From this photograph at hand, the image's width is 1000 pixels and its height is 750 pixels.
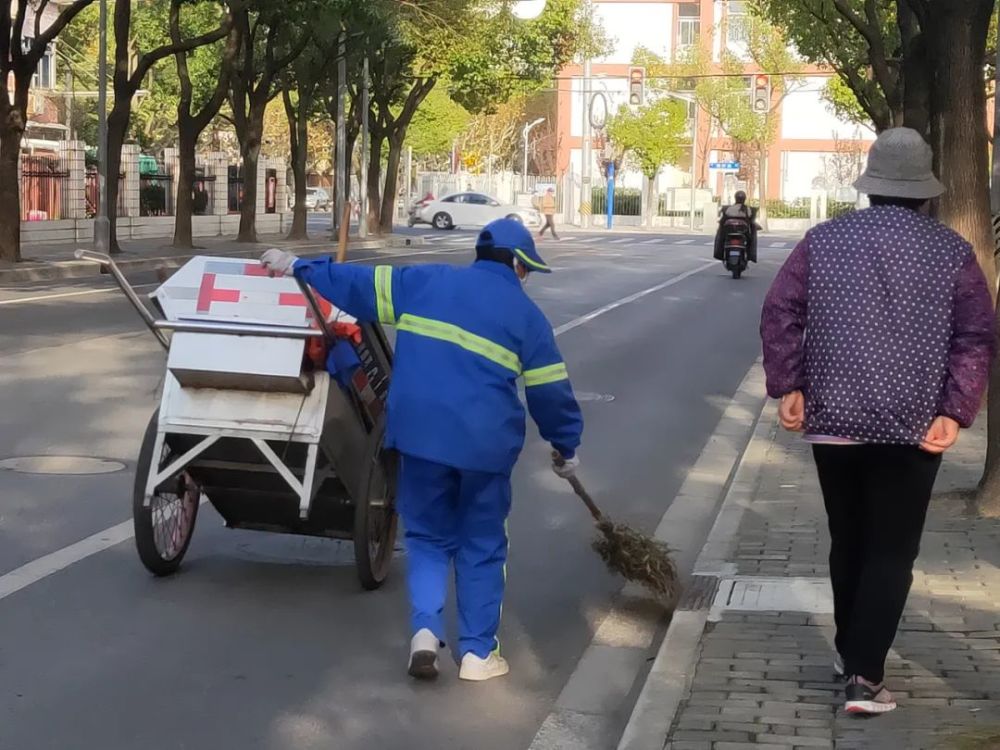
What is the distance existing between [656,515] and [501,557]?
140 inches

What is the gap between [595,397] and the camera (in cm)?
1390

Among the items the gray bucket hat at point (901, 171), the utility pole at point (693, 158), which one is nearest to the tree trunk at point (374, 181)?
the utility pole at point (693, 158)

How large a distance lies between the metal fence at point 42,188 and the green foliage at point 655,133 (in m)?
41.5

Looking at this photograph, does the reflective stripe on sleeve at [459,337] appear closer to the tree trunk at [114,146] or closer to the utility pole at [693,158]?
the tree trunk at [114,146]

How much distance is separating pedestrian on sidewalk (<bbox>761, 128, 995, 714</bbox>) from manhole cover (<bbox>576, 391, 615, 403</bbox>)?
8659mm

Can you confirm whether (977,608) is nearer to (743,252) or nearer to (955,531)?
(955,531)

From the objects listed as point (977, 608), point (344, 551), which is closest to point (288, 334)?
point (344, 551)

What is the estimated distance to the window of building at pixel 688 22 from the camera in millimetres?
92438

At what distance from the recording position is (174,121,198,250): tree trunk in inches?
1400

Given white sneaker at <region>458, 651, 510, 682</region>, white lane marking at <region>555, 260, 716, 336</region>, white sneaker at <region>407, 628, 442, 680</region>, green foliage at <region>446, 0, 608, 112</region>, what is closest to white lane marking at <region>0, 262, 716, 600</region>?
white sneaker at <region>407, 628, 442, 680</region>

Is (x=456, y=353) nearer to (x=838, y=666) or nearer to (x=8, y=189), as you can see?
(x=838, y=666)

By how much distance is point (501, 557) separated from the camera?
5766mm

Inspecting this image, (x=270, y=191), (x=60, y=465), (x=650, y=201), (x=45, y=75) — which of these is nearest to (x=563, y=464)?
(x=60, y=465)

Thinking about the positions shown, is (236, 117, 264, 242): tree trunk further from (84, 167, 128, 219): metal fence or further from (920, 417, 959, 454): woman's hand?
(920, 417, 959, 454): woman's hand
